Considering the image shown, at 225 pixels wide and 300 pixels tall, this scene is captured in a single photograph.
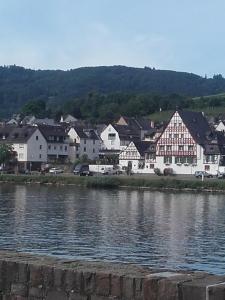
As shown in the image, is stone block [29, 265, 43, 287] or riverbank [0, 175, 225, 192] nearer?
stone block [29, 265, 43, 287]

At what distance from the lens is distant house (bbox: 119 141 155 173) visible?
381ft

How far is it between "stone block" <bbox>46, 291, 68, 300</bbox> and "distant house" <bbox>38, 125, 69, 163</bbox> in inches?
4603

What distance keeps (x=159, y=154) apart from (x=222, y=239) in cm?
7862

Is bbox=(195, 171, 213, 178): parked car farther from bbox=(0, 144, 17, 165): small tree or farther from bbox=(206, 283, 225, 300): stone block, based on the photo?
bbox=(206, 283, 225, 300): stone block

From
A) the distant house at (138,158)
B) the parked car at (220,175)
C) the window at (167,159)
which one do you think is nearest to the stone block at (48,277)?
the parked car at (220,175)

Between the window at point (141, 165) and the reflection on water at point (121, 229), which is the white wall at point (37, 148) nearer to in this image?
the window at point (141, 165)

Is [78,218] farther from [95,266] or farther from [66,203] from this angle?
[95,266]

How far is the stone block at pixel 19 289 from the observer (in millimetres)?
11078

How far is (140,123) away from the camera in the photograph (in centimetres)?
16362

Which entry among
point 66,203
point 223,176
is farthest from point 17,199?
point 223,176

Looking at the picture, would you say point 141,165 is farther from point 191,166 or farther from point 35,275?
point 35,275

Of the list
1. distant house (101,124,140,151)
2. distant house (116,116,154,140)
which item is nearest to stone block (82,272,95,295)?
distant house (101,124,140,151)

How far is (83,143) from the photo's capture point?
137125 mm

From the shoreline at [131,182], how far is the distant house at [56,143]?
2639 centimetres
